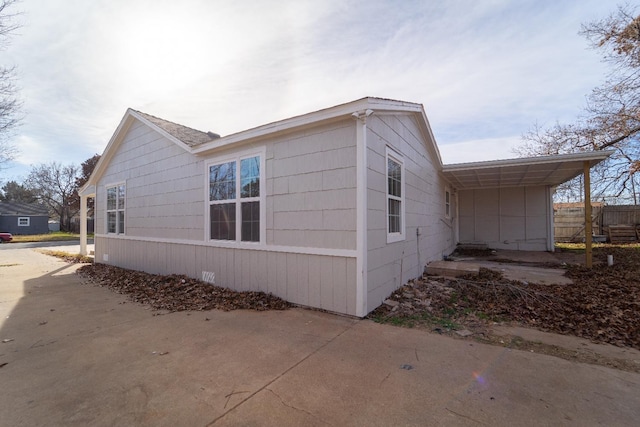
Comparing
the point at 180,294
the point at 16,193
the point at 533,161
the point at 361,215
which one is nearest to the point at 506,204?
the point at 533,161

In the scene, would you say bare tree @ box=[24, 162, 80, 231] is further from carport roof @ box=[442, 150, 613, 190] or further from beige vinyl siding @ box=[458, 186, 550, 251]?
carport roof @ box=[442, 150, 613, 190]

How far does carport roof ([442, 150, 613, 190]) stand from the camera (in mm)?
7129

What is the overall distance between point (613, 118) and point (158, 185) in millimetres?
17562

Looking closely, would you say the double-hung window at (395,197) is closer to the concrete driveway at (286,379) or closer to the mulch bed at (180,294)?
the concrete driveway at (286,379)

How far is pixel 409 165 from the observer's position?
21.5 ft

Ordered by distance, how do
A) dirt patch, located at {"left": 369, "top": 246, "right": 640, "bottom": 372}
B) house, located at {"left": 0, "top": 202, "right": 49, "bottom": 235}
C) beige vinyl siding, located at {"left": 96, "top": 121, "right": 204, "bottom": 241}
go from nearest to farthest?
dirt patch, located at {"left": 369, "top": 246, "right": 640, "bottom": 372}, beige vinyl siding, located at {"left": 96, "top": 121, "right": 204, "bottom": 241}, house, located at {"left": 0, "top": 202, "right": 49, "bottom": 235}

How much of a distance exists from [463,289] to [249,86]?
287 inches

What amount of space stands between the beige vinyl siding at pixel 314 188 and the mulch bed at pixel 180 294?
1102 millimetres

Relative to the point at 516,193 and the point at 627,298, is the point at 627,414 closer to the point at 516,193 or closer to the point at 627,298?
the point at 627,298

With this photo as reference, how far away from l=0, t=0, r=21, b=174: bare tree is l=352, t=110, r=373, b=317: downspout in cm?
1180

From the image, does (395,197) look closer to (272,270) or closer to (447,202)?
(272,270)

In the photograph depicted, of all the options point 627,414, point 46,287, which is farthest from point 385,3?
point 46,287

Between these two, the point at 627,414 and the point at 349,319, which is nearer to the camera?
the point at 627,414

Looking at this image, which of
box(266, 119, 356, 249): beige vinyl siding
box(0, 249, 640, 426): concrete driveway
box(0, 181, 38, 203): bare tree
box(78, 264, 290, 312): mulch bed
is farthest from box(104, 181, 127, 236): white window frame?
box(0, 181, 38, 203): bare tree
